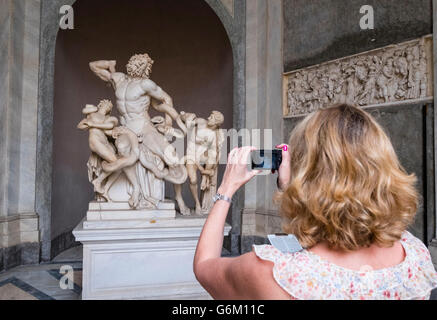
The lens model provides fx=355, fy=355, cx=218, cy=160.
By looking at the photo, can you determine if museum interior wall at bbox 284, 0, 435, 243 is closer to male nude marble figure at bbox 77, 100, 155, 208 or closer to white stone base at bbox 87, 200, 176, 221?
white stone base at bbox 87, 200, 176, 221

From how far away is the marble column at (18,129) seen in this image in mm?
4598

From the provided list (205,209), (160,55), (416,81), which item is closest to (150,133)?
(205,209)

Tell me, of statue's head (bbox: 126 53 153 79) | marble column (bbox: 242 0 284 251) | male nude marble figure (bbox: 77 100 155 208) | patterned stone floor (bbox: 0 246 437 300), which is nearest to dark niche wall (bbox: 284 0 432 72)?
marble column (bbox: 242 0 284 251)

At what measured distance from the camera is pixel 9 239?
15.0 ft

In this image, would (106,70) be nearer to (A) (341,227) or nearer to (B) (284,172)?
(B) (284,172)

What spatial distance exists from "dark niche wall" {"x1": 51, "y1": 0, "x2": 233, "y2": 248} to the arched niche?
0.06 feet

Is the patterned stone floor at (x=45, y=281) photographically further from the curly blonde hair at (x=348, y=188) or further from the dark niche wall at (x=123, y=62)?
the curly blonde hair at (x=348, y=188)

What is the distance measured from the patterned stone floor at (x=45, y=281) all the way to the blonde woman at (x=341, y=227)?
3.32 meters

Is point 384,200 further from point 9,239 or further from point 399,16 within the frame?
point 9,239

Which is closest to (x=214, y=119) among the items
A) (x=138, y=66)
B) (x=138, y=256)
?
(x=138, y=66)

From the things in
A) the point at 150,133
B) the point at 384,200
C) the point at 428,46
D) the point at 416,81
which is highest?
the point at 428,46

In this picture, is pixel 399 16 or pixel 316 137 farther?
pixel 399 16

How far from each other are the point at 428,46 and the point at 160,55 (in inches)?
197

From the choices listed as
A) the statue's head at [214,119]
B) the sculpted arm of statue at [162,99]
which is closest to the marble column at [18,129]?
the sculpted arm of statue at [162,99]
